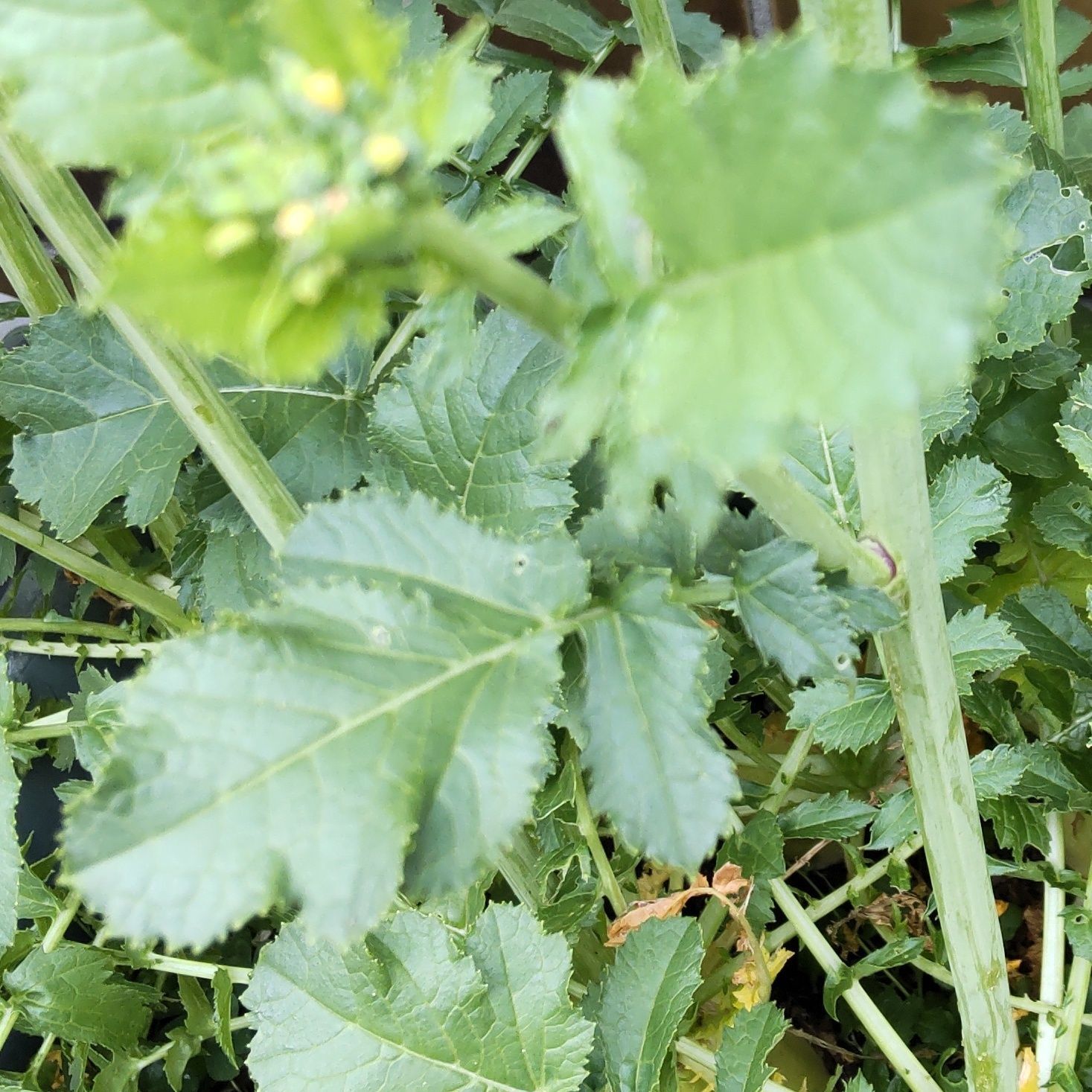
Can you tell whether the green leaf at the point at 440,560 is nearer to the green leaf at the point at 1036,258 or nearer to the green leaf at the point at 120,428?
the green leaf at the point at 120,428

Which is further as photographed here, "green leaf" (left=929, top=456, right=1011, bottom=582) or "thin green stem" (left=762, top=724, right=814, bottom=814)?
"thin green stem" (left=762, top=724, right=814, bottom=814)

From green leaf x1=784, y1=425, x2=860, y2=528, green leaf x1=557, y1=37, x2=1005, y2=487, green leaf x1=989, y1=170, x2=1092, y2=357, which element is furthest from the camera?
green leaf x1=989, y1=170, x2=1092, y2=357

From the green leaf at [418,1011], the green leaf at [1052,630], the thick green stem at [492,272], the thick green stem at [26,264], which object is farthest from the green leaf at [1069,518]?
the thick green stem at [26,264]

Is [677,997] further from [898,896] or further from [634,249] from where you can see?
[634,249]

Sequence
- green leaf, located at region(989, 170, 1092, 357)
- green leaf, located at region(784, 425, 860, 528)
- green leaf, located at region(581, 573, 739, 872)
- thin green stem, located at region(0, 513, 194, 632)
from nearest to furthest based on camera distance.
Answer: green leaf, located at region(581, 573, 739, 872) < green leaf, located at region(784, 425, 860, 528) < green leaf, located at region(989, 170, 1092, 357) < thin green stem, located at region(0, 513, 194, 632)

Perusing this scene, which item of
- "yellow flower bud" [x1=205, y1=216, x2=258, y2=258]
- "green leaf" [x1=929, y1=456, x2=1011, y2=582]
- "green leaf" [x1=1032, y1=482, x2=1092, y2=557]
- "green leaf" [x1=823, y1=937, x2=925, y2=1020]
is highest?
"yellow flower bud" [x1=205, y1=216, x2=258, y2=258]

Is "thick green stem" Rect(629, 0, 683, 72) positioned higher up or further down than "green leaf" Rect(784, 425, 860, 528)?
higher up

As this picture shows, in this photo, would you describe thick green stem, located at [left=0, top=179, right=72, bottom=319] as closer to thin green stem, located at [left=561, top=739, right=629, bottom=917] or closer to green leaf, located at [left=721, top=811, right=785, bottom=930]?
thin green stem, located at [left=561, top=739, right=629, bottom=917]

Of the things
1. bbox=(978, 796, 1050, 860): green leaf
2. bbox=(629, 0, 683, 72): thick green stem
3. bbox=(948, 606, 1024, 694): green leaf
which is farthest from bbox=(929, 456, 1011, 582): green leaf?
bbox=(629, 0, 683, 72): thick green stem

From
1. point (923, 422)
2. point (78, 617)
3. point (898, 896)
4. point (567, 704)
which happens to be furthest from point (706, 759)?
point (78, 617)
